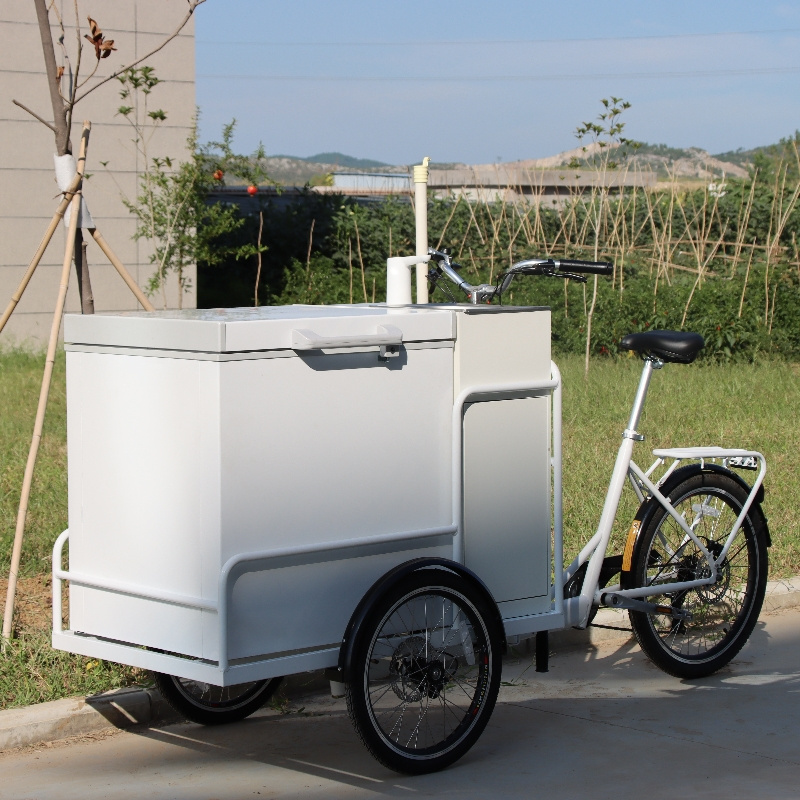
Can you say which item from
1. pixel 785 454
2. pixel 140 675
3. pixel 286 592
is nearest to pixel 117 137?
pixel 785 454

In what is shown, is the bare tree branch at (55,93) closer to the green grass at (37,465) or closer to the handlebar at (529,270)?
the handlebar at (529,270)

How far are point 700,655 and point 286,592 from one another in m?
2.15

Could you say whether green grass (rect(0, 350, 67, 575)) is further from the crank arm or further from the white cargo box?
the crank arm

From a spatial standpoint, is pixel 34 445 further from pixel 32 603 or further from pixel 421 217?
pixel 421 217

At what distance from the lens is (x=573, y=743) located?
14.6 feet

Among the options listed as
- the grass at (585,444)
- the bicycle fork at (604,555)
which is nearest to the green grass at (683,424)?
the grass at (585,444)

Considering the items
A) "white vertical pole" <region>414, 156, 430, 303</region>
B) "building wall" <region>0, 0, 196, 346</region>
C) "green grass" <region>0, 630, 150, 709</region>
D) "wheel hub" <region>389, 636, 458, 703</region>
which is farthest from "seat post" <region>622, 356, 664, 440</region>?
"building wall" <region>0, 0, 196, 346</region>

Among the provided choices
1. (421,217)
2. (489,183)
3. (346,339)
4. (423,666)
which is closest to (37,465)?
(421,217)

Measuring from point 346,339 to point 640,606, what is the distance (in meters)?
1.76

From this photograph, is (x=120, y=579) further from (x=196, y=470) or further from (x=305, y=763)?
(x=305, y=763)

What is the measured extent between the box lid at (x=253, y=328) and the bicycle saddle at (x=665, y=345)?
3.59 feet

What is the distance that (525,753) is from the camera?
4.34 meters

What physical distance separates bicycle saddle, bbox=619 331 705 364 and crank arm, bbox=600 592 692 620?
93 cm

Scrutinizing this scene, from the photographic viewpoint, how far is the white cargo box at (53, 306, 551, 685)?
12.2ft
